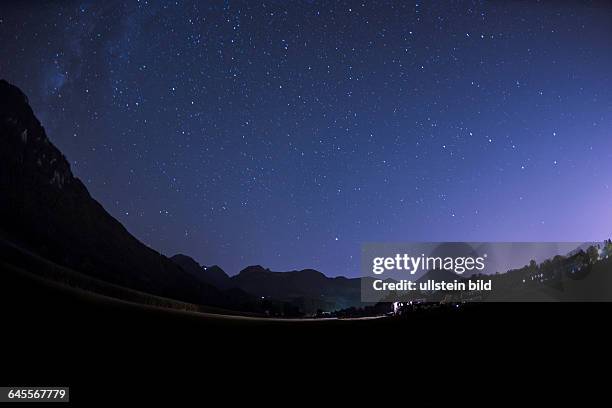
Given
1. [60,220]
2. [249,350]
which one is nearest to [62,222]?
[60,220]

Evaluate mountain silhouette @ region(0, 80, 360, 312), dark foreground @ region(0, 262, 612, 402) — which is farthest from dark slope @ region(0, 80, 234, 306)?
dark foreground @ region(0, 262, 612, 402)

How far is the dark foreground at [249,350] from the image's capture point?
14.1 feet

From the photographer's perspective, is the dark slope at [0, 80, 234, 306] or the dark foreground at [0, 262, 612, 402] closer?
the dark foreground at [0, 262, 612, 402]

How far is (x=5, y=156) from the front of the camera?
95125 millimetres

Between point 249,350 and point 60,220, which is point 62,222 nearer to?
point 60,220

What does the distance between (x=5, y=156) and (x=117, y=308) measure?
4501 inches

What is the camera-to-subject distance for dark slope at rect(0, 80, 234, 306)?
270 feet

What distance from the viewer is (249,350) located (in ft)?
17.1

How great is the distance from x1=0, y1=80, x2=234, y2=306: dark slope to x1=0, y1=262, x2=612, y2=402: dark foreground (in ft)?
270

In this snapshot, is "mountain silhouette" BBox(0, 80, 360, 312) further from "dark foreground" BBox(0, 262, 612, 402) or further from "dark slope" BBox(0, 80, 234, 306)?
"dark foreground" BBox(0, 262, 612, 402)

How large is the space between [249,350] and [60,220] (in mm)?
109127

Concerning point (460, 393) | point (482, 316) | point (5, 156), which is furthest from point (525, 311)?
point (5, 156)

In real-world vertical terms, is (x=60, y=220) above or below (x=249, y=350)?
above

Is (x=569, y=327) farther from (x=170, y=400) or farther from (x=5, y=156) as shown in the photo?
(x=5, y=156)
